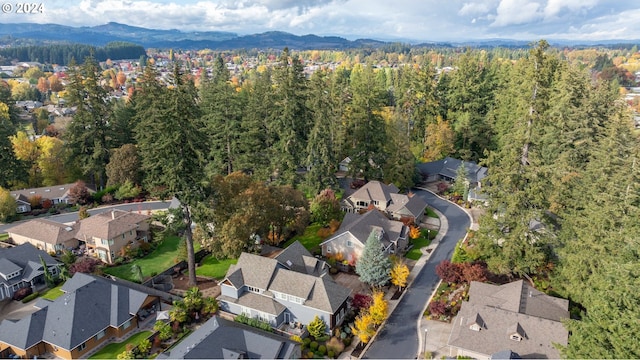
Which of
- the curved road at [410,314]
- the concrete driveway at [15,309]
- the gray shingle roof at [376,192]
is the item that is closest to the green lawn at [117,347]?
the concrete driveway at [15,309]

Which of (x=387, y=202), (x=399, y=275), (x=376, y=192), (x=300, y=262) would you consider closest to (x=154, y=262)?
(x=300, y=262)

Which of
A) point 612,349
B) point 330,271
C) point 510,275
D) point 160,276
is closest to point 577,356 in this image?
point 612,349

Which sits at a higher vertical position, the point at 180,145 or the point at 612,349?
the point at 180,145

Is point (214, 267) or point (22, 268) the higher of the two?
point (22, 268)

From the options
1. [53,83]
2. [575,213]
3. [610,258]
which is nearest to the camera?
[610,258]

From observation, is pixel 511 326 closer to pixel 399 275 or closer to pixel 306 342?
pixel 399 275

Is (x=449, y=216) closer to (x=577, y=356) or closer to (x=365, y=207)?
(x=365, y=207)

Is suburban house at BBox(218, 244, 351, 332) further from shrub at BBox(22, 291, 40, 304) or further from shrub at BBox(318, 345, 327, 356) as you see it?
shrub at BBox(22, 291, 40, 304)
